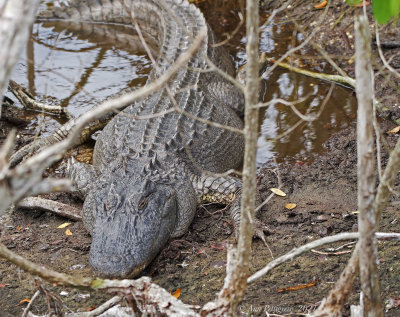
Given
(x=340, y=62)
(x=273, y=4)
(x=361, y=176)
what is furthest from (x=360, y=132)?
(x=273, y=4)

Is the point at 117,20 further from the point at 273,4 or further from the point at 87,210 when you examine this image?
the point at 87,210

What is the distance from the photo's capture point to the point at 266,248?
406 centimetres

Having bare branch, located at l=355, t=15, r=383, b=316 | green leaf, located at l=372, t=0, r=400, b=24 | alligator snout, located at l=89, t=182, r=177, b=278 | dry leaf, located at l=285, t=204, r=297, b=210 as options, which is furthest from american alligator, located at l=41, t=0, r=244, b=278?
green leaf, located at l=372, t=0, r=400, b=24

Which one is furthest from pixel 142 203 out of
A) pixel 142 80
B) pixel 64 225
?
pixel 142 80

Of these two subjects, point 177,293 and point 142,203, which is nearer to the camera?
point 177,293

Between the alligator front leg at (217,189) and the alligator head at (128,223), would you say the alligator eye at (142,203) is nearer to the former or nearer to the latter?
the alligator head at (128,223)

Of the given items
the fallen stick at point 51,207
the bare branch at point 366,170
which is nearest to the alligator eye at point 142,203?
the fallen stick at point 51,207

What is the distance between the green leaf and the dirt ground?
70 cm

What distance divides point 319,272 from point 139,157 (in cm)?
191

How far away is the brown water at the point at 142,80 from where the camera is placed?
600 centimetres

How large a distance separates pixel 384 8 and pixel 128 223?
2.46m

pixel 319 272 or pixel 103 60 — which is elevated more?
pixel 103 60

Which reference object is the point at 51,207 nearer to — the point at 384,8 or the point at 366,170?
the point at 366,170

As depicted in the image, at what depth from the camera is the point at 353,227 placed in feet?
13.4
